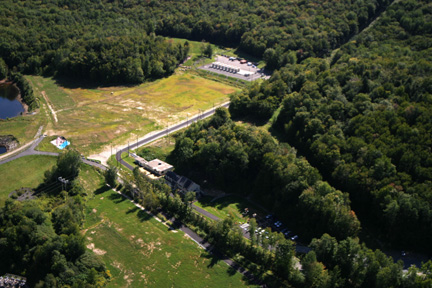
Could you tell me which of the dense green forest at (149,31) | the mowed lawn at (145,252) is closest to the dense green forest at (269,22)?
the dense green forest at (149,31)

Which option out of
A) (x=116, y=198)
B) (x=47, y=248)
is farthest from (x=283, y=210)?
(x=47, y=248)

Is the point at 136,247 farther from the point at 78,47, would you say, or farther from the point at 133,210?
the point at 78,47

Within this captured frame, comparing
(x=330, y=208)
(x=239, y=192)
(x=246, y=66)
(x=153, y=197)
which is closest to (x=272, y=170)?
(x=239, y=192)

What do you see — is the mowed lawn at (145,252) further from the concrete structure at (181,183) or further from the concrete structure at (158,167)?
the concrete structure at (158,167)

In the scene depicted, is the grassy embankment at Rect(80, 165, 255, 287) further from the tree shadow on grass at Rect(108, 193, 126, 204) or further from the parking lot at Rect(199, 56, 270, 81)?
the parking lot at Rect(199, 56, 270, 81)

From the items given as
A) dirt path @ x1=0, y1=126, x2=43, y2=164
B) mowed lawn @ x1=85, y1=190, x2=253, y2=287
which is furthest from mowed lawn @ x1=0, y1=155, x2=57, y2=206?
mowed lawn @ x1=85, y1=190, x2=253, y2=287
